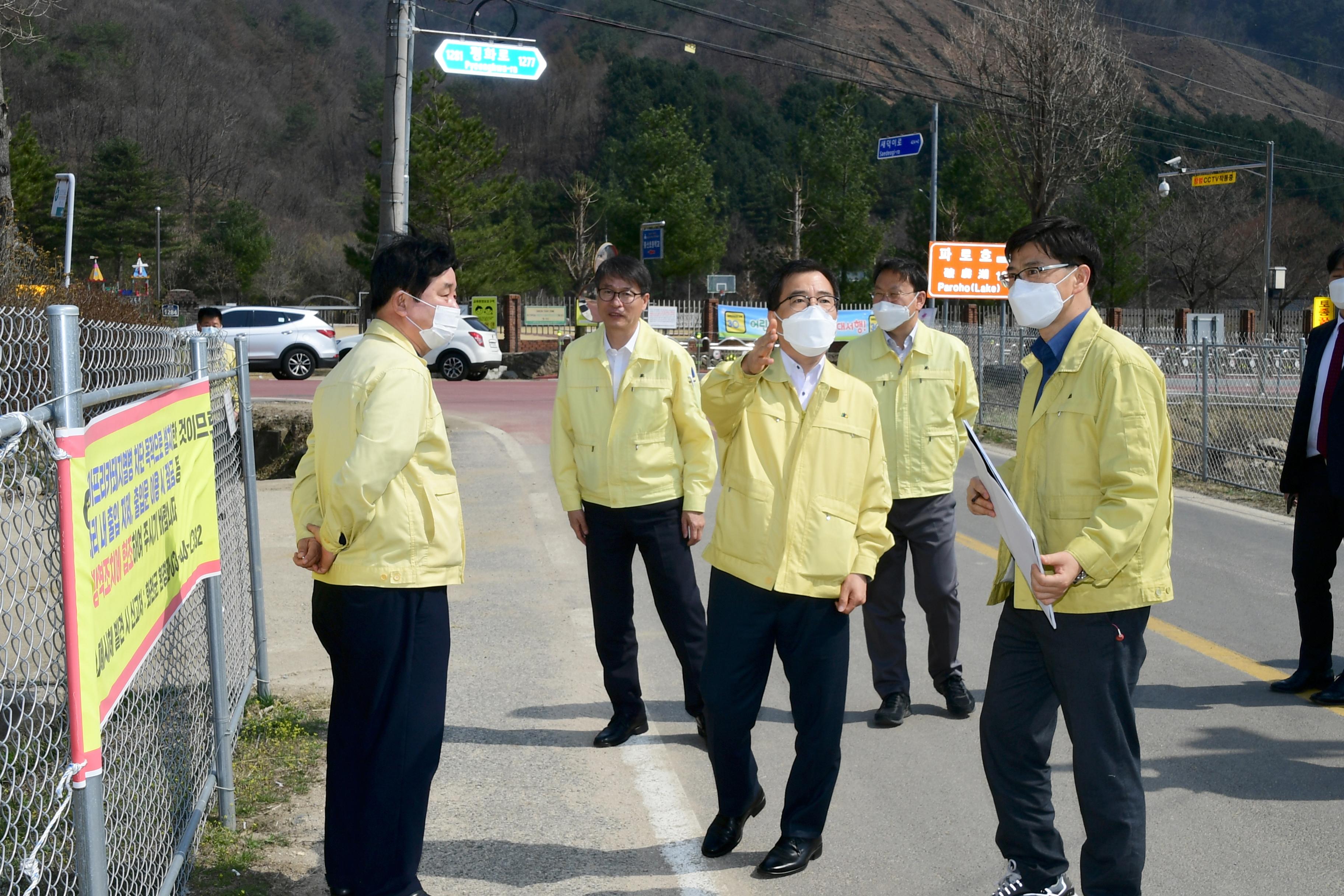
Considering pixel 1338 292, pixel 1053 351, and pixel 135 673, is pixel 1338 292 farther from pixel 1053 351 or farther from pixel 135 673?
pixel 135 673

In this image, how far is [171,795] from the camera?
3611mm

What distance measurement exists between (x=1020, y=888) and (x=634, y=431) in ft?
7.20

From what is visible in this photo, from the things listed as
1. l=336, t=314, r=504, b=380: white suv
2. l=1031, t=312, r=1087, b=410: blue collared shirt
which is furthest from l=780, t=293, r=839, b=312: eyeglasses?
l=336, t=314, r=504, b=380: white suv

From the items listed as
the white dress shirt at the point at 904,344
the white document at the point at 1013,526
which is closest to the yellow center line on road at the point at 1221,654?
the white dress shirt at the point at 904,344

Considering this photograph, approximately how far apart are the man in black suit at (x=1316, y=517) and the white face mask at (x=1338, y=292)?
0.10 feet

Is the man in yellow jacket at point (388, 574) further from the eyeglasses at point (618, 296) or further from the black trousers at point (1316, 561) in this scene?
the black trousers at point (1316, 561)

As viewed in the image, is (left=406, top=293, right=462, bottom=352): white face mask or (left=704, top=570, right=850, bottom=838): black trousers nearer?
(left=406, top=293, right=462, bottom=352): white face mask

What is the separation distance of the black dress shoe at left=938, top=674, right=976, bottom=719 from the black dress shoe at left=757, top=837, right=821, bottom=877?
66.2 inches

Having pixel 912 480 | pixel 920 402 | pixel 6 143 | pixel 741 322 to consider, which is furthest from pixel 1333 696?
pixel 741 322

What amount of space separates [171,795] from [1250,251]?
6318 cm

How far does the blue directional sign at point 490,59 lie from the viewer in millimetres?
13117

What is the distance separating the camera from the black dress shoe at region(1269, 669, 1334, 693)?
558 cm

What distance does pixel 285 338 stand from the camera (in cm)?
2803

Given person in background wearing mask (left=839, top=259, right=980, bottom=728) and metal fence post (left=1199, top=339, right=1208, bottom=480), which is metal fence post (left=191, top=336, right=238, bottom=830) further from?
metal fence post (left=1199, top=339, right=1208, bottom=480)
